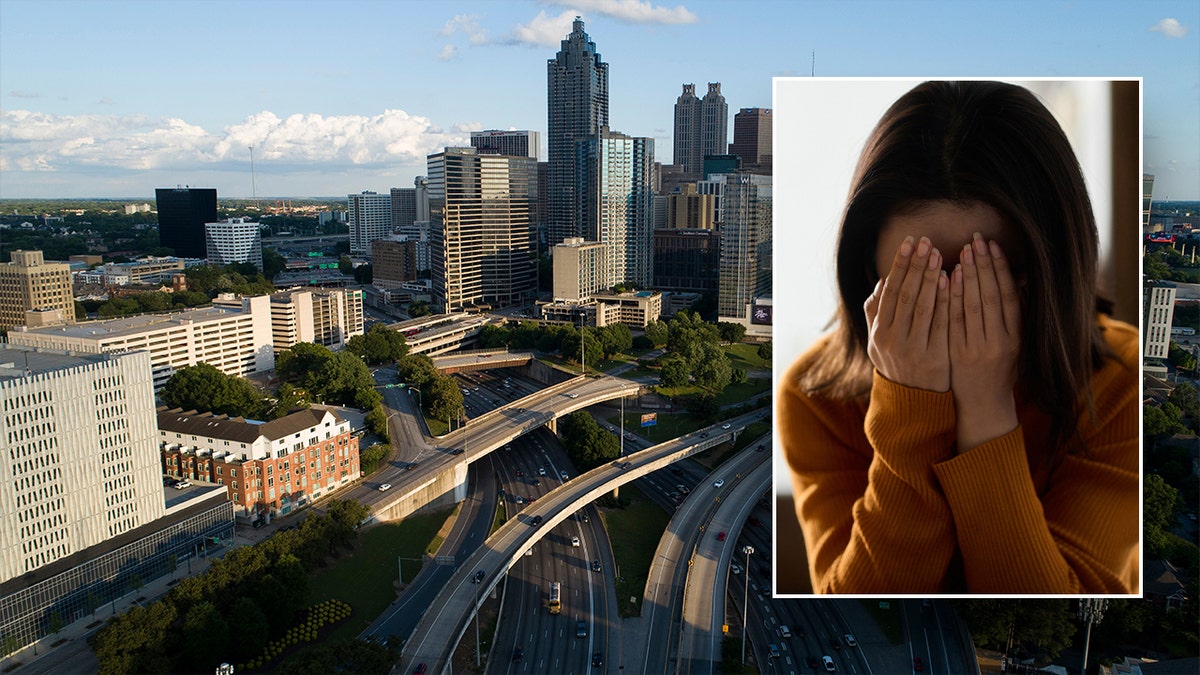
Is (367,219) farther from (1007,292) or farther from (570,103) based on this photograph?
(1007,292)

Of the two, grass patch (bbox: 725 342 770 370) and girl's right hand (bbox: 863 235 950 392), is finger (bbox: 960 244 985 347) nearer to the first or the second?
girl's right hand (bbox: 863 235 950 392)

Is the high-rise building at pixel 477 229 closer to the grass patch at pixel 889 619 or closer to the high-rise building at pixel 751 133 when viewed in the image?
the grass patch at pixel 889 619

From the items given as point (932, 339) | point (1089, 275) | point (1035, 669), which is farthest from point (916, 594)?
point (1035, 669)

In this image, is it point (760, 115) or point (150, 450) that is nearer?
point (150, 450)

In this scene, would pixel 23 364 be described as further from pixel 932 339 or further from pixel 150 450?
pixel 932 339

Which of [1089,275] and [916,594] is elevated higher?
[1089,275]

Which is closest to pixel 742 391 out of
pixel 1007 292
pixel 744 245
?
pixel 744 245
